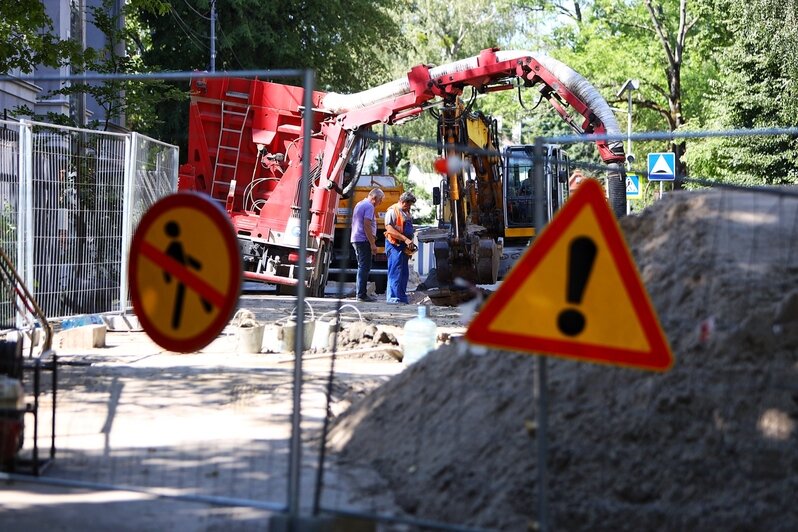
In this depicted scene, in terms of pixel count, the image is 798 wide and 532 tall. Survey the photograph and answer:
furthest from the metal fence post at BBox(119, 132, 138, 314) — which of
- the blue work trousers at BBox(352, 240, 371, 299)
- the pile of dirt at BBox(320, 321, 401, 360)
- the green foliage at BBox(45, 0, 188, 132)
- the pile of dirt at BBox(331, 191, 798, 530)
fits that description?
the pile of dirt at BBox(331, 191, 798, 530)

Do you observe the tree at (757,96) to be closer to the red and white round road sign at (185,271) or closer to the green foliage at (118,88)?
the green foliage at (118,88)

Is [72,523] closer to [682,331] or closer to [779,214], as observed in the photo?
[682,331]

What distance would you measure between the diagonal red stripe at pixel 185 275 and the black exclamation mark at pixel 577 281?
1.81 m

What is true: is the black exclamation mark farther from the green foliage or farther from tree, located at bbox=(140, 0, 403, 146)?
tree, located at bbox=(140, 0, 403, 146)

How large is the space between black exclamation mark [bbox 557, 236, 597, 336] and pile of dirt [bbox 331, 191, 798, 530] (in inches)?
24.5

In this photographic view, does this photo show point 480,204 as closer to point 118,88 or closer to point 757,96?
point 118,88

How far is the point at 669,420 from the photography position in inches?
250

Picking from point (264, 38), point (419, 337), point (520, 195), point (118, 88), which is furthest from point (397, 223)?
point (264, 38)

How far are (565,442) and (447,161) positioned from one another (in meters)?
1.60

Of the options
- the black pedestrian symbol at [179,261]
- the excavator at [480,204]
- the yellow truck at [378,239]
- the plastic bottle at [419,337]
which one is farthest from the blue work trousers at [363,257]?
the black pedestrian symbol at [179,261]

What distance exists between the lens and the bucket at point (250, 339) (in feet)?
46.1

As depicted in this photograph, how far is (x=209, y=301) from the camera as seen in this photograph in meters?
6.20

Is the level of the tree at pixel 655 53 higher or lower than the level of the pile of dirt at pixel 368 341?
higher

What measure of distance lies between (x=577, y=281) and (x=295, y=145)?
18047 mm
